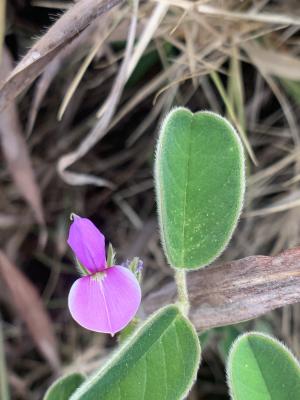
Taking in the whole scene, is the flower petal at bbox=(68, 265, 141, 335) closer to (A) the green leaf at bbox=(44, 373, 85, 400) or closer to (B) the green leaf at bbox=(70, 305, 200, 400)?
(B) the green leaf at bbox=(70, 305, 200, 400)

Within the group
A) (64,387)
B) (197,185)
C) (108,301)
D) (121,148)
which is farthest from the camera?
(121,148)

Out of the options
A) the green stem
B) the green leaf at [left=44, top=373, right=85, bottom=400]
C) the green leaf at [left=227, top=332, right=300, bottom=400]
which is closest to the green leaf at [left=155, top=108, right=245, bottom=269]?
the green stem

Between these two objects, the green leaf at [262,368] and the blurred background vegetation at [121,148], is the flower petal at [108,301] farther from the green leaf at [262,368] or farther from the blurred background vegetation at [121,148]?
the blurred background vegetation at [121,148]

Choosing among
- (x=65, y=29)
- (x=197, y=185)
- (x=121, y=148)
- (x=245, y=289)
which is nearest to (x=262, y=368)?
(x=245, y=289)

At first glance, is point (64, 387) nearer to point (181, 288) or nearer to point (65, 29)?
point (181, 288)

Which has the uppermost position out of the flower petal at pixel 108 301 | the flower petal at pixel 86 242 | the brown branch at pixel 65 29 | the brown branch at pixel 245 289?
the brown branch at pixel 65 29

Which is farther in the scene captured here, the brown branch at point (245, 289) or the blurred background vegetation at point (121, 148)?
the blurred background vegetation at point (121, 148)

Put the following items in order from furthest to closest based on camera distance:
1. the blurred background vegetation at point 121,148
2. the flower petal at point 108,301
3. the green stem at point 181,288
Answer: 1. the blurred background vegetation at point 121,148
2. the green stem at point 181,288
3. the flower petal at point 108,301

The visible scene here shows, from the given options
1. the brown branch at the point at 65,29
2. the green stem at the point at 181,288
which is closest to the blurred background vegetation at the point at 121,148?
the brown branch at the point at 65,29
